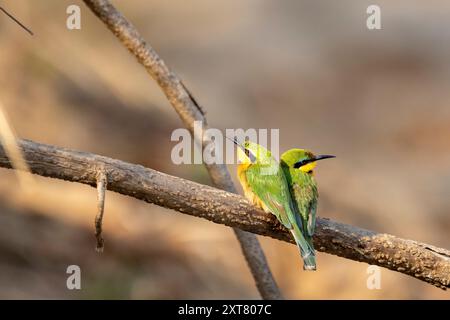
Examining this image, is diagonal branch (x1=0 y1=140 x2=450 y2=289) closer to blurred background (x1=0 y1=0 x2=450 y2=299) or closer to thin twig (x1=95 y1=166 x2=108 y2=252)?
thin twig (x1=95 y1=166 x2=108 y2=252)

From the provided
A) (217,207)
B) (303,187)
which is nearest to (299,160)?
(303,187)

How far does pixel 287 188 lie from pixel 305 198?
8 centimetres

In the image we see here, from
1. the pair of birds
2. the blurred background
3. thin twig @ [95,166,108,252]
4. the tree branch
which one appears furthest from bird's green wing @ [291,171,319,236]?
the blurred background

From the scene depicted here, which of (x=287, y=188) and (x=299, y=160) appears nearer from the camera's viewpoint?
(x=287, y=188)

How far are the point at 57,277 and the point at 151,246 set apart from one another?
79cm

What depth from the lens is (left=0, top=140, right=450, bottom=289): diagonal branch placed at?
7.36 feet

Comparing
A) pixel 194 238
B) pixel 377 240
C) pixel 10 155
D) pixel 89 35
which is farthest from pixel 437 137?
pixel 10 155

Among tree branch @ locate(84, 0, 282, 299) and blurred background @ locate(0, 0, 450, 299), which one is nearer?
tree branch @ locate(84, 0, 282, 299)

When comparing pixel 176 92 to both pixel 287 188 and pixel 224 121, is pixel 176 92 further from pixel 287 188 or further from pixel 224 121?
pixel 224 121

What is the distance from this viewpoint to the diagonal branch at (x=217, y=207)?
2.24 m

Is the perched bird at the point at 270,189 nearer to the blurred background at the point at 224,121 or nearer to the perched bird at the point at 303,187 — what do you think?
the perched bird at the point at 303,187

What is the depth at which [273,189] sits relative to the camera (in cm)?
261

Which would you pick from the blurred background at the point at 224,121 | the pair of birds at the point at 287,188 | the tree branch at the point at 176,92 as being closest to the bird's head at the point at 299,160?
the pair of birds at the point at 287,188

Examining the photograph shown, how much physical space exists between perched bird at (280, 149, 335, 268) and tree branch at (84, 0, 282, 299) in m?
0.54
